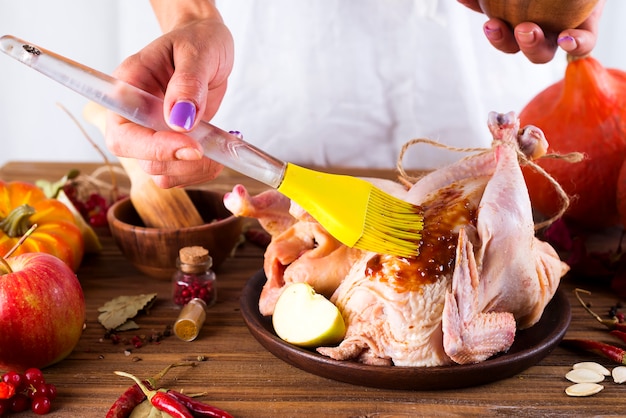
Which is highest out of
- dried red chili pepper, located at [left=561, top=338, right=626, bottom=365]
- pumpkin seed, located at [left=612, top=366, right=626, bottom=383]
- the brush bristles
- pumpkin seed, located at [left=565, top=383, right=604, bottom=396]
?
the brush bristles

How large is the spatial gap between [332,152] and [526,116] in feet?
2.24

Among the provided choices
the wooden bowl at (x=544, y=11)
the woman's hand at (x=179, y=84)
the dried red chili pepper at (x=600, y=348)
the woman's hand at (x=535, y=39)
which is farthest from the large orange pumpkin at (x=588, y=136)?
the woman's hand at (x=179, y=84)

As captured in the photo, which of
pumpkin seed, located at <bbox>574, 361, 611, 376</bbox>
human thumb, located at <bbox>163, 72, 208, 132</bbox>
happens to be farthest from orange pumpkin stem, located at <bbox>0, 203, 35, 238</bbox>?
pumpkin seed, located at <bbox>574, 361, 611, 376</bbox>

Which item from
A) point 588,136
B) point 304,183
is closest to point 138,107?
point 304,183

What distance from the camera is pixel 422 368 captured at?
1329 mm

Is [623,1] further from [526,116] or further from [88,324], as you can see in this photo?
[88,324]

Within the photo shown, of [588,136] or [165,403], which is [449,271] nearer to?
[165,403]

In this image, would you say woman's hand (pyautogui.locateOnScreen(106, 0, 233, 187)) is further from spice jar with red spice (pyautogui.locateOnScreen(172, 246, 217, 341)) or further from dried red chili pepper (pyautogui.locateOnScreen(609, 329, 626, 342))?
dried red chili pepper (pyautogui.locateOnScreen(609, 329, 626, 342))

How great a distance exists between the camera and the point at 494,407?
1.32 m

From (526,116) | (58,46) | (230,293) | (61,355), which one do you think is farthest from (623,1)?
(61,355)

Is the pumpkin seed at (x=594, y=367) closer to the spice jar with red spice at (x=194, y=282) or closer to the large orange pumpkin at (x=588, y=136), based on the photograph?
the large orange pumpkin at (x=588, y=136)

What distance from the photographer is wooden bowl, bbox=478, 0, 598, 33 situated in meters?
1.56

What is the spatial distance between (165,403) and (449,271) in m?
0.56

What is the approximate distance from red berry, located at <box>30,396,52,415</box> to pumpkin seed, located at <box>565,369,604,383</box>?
96cm
